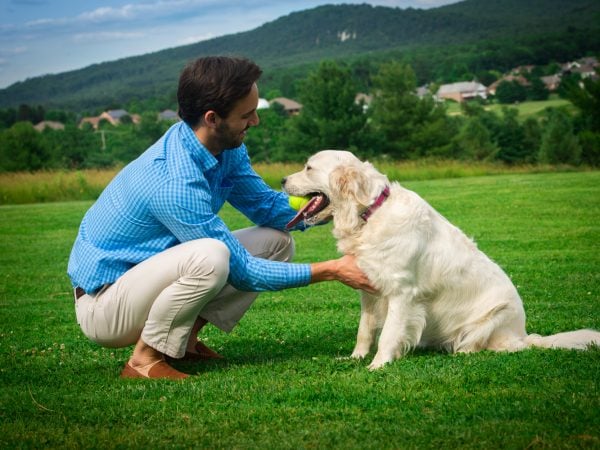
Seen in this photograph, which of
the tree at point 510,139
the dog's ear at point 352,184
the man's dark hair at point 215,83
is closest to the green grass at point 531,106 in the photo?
the tree at point 510,139

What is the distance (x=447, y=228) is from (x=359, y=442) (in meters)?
2.17

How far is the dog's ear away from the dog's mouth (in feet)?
0.91

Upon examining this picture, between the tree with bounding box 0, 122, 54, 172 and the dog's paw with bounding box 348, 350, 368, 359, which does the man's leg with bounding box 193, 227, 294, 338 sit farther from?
the tree with bounding box 0, 122, 54, 172

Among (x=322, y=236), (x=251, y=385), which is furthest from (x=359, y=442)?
(x=322, y=236)

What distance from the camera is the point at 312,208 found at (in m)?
5.24

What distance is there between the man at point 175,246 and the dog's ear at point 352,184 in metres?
0.43

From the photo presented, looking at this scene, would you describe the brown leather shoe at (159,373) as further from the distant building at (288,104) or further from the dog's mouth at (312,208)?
the distant building at (288,104)

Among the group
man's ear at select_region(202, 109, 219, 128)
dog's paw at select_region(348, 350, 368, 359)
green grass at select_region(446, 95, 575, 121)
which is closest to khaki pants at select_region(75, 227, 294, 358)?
man's ear at select_region(202, 109, 219, 128)

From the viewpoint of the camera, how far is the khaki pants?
14.5 feet

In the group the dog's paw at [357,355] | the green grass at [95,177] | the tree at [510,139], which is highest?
the dog's paw at [357,355]

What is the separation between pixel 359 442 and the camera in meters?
3.33

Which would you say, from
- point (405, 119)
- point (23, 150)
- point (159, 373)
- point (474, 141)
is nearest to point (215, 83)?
point (159, 373)

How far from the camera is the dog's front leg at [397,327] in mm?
4914

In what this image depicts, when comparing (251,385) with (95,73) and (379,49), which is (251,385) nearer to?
(95,73)
